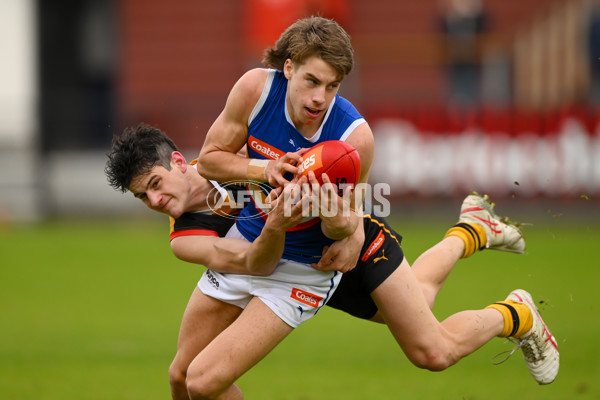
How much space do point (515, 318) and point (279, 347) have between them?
11.6ft

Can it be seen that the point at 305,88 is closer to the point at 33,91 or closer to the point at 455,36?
the point at 455,36

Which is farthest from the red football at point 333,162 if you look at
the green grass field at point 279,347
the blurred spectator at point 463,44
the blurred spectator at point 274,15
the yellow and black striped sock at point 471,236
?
the blurred spectator at point 463,44

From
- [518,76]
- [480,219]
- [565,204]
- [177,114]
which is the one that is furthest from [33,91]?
[480,219]

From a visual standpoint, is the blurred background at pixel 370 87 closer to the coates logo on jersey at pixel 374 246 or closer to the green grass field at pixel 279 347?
the green grass field at pixel 279 347

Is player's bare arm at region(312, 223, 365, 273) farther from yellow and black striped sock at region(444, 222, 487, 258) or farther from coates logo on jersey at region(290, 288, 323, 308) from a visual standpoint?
yellow and black striped sock at region(444, 222, 487, 258)

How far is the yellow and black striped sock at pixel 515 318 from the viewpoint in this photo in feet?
18.4

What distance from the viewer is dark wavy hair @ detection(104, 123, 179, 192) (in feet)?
17.3

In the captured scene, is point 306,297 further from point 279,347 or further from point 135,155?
point 279,347

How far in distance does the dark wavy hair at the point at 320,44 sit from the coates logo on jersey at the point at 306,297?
4.11 feet

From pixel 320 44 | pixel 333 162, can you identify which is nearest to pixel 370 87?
pixel 320 44

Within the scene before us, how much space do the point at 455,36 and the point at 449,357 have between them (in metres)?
16.5

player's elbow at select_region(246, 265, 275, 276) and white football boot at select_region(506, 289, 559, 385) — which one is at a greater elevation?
player's elbow at select_region(246, 265, 275, 276)

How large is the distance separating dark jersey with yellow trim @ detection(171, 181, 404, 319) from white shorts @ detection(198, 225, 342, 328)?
0.18m

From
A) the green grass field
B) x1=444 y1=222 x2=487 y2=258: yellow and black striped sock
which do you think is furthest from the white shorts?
the green grass field
